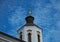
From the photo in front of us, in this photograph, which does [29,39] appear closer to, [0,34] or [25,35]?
[25,35]

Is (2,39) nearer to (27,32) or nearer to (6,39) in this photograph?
(6,39)

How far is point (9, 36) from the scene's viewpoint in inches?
1173

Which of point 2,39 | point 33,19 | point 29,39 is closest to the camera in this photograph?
point 2,39

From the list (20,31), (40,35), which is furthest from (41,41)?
(20,31)

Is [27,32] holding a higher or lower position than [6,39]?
higher

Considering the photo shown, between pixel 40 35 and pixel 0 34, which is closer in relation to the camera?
pixel 0 34

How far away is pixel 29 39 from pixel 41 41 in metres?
1.70

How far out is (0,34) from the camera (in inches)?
1163

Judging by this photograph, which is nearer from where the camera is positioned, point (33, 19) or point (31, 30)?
point (31, 30)

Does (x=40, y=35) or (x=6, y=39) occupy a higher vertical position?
(x=40, y=35)

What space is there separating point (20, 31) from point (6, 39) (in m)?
5.56

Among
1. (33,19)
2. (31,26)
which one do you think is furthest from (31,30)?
(33,19)

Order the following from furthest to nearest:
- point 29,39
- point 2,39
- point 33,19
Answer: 1. point 33,19
2. point 29,39
3. point 2,39

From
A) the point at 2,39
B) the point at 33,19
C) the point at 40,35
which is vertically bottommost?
the point at 2,39
